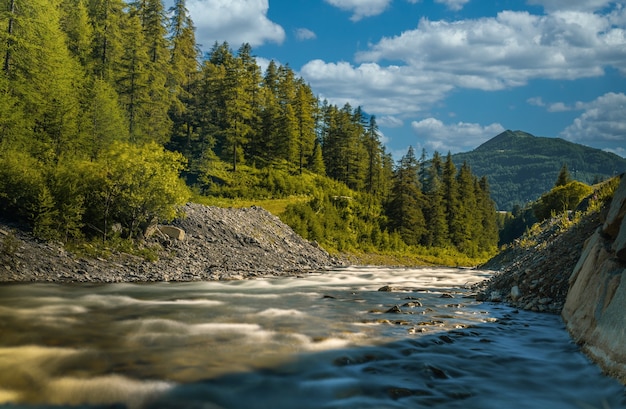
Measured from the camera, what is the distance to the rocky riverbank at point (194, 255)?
1891cm

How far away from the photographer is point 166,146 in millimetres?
69812

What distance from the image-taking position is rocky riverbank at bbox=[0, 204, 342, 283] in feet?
62.0

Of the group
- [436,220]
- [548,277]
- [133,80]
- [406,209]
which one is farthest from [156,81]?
[548,277]

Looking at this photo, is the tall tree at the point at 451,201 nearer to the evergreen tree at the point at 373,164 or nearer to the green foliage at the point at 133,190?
the evergreen tree at the point at 373,164

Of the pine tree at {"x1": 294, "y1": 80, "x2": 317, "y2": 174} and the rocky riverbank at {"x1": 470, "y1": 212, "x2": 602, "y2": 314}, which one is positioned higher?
the pine tree at {"x1": 294, "y1": 80, "x2": 317, "y2": 174}

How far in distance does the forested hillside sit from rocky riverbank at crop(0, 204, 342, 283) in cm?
171

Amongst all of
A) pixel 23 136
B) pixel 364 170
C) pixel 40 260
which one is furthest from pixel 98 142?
pixel 364 170

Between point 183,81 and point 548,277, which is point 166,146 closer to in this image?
point 183,81

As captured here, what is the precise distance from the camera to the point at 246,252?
A: 30.2 m

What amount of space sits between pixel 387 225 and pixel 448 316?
168ft

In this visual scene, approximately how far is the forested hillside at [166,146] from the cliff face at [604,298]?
20.5 m

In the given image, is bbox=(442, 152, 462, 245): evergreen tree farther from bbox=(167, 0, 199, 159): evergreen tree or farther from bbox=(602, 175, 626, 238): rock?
bbox=(602, 175, 626, 238): rock

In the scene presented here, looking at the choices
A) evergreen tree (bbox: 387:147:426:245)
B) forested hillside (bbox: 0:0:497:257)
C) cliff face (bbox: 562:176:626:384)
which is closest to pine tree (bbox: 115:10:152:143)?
forested hillside (bbox: 0:0:497:257)

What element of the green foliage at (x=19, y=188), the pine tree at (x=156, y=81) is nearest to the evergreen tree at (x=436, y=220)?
the pine tree at (x=156, y=81)
